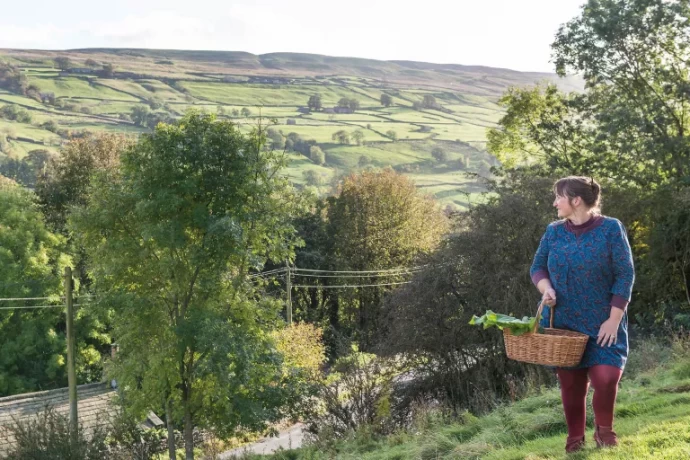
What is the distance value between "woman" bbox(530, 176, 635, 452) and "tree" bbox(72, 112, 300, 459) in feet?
44.4

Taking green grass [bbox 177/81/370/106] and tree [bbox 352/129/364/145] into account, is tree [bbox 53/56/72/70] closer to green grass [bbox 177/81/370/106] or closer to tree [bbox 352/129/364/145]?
green grass [bbox 177/81/370/106]

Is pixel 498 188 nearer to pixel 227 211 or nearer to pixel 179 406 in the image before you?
pixel 227 211

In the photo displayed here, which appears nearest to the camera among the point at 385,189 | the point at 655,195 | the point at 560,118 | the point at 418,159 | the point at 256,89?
the point at 655,195

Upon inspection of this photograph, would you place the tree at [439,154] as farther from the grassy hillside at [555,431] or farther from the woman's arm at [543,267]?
the woman's arm at [543,267]

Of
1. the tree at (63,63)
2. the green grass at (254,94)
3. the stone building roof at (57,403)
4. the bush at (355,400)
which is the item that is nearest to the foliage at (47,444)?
the bush at (355,400)

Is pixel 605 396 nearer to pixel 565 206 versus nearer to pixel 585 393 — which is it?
pixel 585 393

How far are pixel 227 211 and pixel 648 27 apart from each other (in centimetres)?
1888

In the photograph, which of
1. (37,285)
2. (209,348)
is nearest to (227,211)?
(209,348)

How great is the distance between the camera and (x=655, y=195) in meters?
23.6

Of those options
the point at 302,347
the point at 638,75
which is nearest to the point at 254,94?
the point at 302,347

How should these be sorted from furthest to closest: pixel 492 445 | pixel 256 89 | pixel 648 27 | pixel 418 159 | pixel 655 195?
pixel 256 89
pixel 418 159
pixel 648 27
pixel 655 195
pixel 492 445

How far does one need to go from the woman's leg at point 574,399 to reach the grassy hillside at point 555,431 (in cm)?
12

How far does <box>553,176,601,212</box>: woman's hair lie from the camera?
5.45 meters

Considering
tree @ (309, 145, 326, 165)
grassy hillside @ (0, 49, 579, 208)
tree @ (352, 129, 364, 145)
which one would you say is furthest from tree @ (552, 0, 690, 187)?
tree @ (352, 129, 364, 145)
